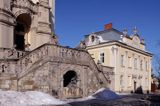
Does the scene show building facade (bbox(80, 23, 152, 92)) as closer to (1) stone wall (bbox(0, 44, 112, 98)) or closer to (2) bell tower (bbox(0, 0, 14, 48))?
(1) stone wall (bbox(0, 44, 112, 98))

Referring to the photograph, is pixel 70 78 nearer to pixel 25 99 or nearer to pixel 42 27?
pixel 42 27

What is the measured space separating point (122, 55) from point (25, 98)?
24.6 m

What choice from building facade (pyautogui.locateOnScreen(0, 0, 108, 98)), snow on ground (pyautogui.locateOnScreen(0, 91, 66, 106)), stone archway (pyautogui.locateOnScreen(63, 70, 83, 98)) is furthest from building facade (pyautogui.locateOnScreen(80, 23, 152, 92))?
snow on ground (pyautogui.locateOnScreen(0, 91, 66, 106))

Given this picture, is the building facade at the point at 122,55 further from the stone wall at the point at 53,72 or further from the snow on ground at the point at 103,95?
the stone wall at the point at 53,72

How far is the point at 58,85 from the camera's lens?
2270cm

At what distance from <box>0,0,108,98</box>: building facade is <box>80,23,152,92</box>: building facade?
8.50 meters

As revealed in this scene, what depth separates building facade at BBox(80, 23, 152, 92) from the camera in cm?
3969

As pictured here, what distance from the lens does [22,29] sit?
1185 inches

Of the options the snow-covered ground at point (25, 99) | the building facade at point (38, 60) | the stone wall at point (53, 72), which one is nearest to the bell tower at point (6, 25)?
the building facade at point (38, 60)

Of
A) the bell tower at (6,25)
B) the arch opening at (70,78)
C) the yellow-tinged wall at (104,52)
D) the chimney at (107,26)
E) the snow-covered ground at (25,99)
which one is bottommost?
the snow-covered ground at (25,99)

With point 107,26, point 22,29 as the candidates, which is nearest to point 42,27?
Result: point 22,29

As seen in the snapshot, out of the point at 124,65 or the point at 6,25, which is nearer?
the point at 6,25

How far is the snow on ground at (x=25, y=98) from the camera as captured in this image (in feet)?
56.1

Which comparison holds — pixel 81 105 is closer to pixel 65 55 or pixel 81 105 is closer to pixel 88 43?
pixel 65 55
